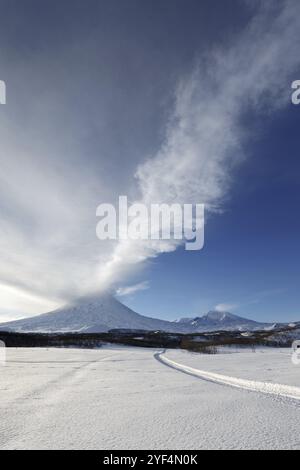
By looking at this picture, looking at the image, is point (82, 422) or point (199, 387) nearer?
point (82, 422)

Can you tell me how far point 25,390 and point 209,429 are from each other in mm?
7137

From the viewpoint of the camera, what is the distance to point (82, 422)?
671 centimetres

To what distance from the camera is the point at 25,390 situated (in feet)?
36.3
